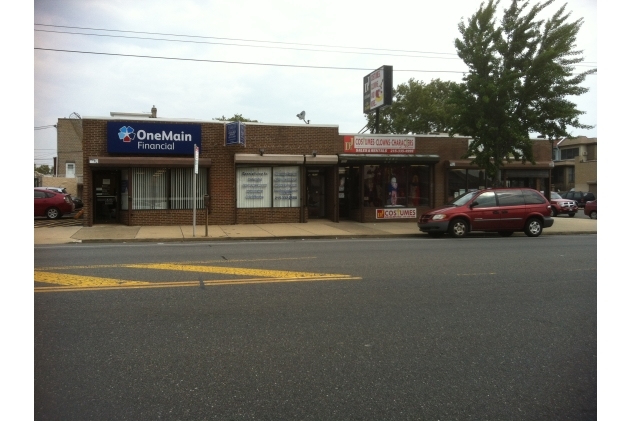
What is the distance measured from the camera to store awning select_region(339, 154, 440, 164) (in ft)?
74.4

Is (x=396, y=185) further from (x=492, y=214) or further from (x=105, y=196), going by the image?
(x=105, y=196)

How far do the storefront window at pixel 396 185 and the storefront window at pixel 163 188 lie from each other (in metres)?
7.25

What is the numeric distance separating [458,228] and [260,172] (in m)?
8.51

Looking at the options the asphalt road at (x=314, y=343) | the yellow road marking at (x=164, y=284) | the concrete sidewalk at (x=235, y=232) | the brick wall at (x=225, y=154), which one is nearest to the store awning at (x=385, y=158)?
the brick wall at (x=225, y=154)

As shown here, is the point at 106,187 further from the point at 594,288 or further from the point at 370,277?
the point at 594,288

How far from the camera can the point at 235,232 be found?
747 inches

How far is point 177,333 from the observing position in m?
5.79

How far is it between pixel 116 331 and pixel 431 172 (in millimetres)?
20109

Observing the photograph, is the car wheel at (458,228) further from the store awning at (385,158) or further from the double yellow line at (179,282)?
the double yellow line at (179,282)

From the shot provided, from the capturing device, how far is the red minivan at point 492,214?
18.0 metres

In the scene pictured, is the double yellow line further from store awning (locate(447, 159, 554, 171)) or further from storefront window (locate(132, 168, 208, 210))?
store awning (locate(447, 159, 554, 171))

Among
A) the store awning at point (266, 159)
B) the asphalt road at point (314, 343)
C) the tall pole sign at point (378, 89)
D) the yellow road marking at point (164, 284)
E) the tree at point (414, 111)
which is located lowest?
the asphalt road at point (314, 343)

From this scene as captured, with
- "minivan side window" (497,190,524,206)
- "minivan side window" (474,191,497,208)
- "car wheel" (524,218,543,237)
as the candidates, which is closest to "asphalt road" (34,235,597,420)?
"minivan side window" (474,191,497,208)

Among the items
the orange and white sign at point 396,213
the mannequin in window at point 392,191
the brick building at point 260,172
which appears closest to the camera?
the brick building at point 260,172
